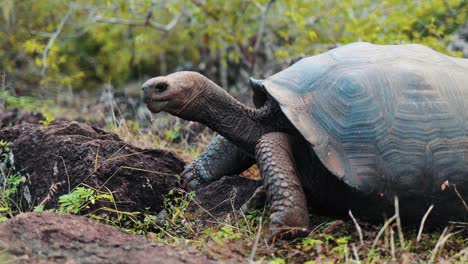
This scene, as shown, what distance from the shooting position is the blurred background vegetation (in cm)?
674

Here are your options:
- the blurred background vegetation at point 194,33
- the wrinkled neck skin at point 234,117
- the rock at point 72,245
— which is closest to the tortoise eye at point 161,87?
the wrinkled neck skin at point 234,117

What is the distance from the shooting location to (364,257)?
2.78m

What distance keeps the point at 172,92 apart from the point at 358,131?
3.56ft

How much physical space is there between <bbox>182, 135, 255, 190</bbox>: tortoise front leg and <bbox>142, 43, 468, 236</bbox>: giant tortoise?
0.42 meters

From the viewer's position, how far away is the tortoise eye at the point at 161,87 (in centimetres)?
332

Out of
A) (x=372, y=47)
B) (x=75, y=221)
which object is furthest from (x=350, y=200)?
(x=75, y=221)

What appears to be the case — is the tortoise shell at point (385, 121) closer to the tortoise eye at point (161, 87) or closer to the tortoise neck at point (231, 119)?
the tortoise neck at point (231, 119)

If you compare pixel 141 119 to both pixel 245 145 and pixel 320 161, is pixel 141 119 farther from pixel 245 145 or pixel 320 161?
pixel 320 161

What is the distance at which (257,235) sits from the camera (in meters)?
2.69

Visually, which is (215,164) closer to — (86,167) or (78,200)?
(86,167)

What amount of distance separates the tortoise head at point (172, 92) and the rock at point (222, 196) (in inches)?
22.3

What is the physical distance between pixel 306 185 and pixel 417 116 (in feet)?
2.43

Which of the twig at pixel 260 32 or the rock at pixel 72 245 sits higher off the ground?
the twig at pixel 260 32

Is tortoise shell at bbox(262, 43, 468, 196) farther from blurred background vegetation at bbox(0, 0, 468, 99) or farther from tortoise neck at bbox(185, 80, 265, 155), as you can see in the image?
blurred background vegetation at bbox(0, 0, 468, 99)
